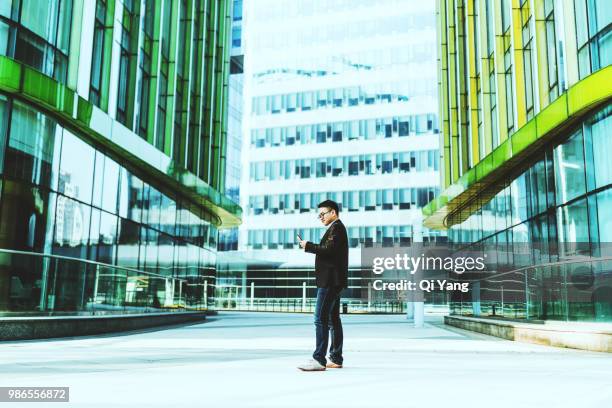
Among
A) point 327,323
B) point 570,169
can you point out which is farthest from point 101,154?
point 327,323

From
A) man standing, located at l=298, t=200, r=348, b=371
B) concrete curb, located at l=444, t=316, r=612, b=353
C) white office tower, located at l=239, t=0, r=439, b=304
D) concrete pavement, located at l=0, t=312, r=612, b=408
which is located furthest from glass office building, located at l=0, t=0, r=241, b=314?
white office tower, located at l=239, t=0, r=439, b=304

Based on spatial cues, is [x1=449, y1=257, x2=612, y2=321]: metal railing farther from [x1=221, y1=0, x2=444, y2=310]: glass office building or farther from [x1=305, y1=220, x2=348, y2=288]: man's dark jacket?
[x1=221, y1=0, x2=444, y2=310]: glass office building

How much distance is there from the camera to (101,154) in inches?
781

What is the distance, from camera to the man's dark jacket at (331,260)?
702 centimetres

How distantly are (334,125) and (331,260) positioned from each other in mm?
58348

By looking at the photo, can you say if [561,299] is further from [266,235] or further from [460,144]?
[266,235]

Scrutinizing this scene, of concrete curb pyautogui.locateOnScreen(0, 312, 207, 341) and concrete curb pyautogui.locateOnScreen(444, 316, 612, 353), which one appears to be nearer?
Answer: concrete curb pyautogui.locateOnScreen(444, 316, 612, 353)

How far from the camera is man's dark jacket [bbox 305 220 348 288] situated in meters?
7.02

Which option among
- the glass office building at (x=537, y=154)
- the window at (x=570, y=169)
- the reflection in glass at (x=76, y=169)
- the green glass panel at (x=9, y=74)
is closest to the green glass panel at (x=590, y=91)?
the glass office building at (x=537, y=154)

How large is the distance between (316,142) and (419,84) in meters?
11.8

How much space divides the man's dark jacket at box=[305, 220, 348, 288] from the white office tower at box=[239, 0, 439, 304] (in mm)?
54098

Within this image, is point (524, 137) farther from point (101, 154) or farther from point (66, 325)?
point (66, 325)

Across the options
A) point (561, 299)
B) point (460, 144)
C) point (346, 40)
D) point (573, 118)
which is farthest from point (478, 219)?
point (346, 40)

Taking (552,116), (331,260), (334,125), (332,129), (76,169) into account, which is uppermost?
(334,125)
